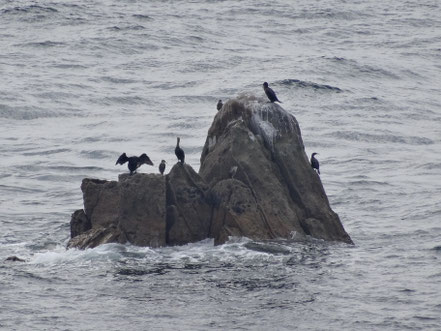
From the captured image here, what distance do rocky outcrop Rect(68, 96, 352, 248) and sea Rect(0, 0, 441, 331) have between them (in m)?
0.50

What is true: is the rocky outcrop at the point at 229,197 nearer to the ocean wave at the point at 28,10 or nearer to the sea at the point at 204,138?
the sea at the point at 204,138

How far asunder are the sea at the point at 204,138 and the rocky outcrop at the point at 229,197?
500 millimetres

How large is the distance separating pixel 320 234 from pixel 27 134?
21452 mm

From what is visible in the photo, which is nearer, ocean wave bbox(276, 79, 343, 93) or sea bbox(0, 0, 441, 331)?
sea bbox(0, 0, 441, 331)

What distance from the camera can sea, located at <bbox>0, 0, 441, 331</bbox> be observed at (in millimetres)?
26766

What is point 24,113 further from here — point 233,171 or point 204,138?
point 233,171

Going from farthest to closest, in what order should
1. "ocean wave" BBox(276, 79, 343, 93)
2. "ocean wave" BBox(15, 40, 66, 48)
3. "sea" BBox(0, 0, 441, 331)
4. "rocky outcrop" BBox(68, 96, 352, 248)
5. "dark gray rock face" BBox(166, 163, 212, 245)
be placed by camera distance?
1. "ocean wave" BBox(15, 40, 66, 48)
2. "ocean wave" BBox(276, 79, 343, 93)
3. "dark gray rock face" BBox(166, 163, 212, 245)
4. "rocky outcrop" BBox(68, 96, 352, 248)
5. "sea" BBox(0, 0, 441, 331)

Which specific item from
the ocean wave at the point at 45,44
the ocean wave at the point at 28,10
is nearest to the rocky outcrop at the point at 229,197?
the ocean wave at the point at 45,44

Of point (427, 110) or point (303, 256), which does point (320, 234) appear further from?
point (427, 110)

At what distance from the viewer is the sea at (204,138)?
26.8 metres

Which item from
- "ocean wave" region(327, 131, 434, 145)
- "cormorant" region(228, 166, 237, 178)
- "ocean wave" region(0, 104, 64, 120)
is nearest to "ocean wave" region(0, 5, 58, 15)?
"ocean wave" region(0, 104, 64, 120)

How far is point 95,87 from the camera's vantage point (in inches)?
2333

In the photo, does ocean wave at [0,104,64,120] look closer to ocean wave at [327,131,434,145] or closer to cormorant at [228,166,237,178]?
ocean wave at [327,131,434,145]

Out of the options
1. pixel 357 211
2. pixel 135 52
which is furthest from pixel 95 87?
pixel 357 211
